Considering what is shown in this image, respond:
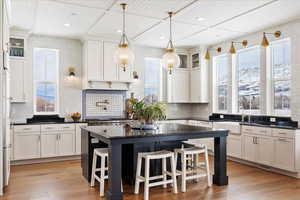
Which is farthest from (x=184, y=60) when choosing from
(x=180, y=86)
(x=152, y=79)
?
(x=152, y=79)

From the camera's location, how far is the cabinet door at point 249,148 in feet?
16.5

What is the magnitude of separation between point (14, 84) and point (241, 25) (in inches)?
191

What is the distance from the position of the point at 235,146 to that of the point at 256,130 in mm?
672

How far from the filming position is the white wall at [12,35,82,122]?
5.87 metres

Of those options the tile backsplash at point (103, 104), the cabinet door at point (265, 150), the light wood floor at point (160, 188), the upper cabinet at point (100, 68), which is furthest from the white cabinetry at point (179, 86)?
the light wood floor at point (160, 188)

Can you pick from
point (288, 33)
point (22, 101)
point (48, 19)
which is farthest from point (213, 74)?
point (22, 101)

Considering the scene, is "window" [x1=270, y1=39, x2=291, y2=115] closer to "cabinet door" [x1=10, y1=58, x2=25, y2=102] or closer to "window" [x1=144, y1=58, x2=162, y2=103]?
"window" [x1=144, y1=58, x2=162, y2=103]

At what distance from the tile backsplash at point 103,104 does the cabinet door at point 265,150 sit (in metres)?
3.37

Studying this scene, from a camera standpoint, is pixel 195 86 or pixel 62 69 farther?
pixel 195 86

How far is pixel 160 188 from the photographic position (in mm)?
3771

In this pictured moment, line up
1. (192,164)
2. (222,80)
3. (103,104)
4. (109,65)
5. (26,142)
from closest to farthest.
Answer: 1. (192,164)
2. (26,142)
3. (109,65)
4. (103,104)
5. (222,80)

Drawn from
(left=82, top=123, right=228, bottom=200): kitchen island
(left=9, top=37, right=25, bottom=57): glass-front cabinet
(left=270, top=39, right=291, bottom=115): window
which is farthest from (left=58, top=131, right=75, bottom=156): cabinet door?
(left=270, top=39, right=291, bottom=115): window

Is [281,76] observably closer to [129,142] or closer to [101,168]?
[129,142]

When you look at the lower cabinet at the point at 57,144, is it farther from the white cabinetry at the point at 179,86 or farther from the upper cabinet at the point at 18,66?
the white cabinetry at the point at 179,86
